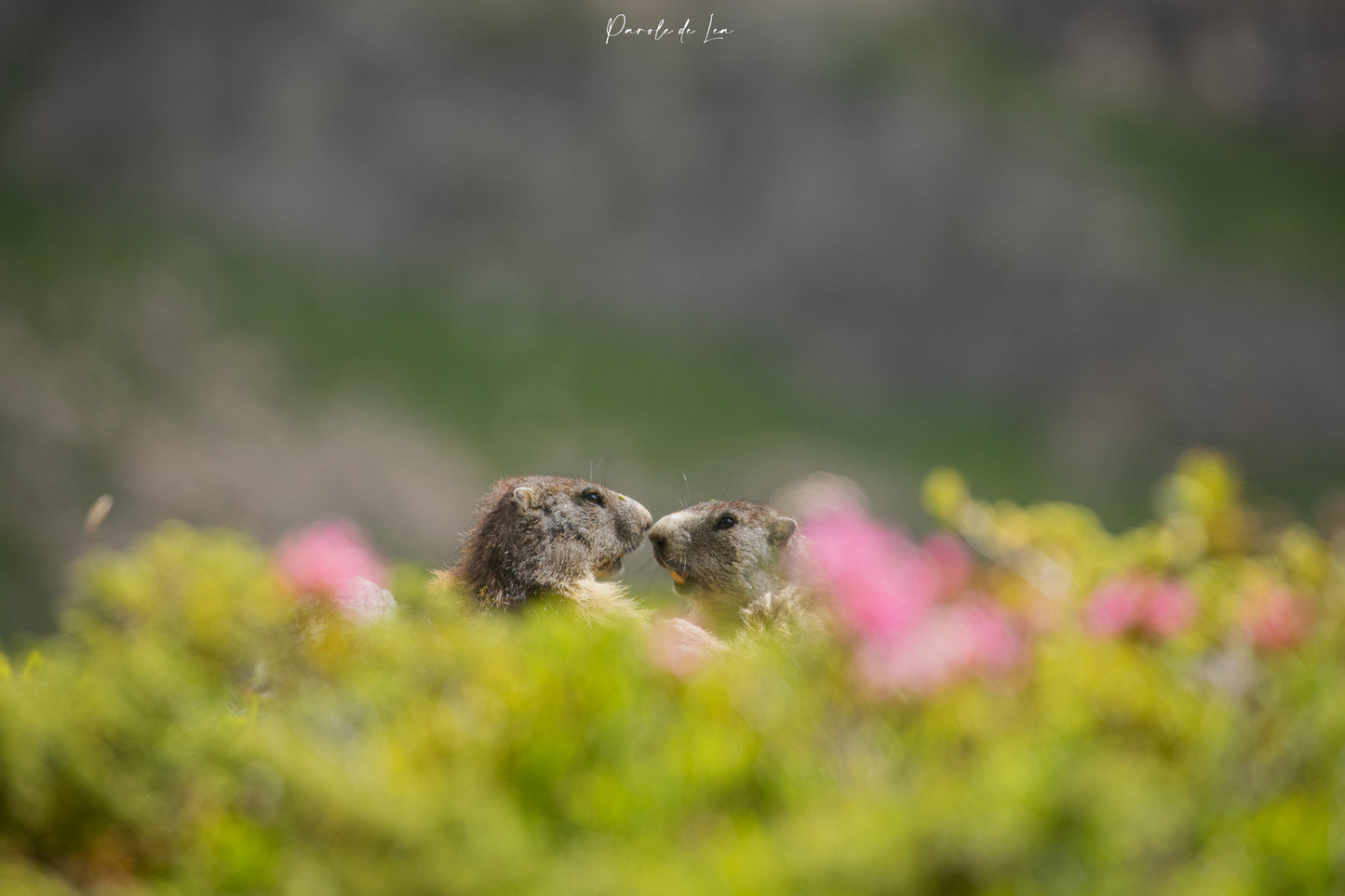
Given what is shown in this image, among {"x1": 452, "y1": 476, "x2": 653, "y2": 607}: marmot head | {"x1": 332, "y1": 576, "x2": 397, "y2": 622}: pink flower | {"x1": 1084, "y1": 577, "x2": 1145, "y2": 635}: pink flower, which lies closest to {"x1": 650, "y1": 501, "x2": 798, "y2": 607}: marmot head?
{"x1": 452, "y1": 476, "x2": 653, "y2": 607}: marmot head

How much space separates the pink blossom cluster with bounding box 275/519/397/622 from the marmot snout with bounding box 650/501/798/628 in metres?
1.01

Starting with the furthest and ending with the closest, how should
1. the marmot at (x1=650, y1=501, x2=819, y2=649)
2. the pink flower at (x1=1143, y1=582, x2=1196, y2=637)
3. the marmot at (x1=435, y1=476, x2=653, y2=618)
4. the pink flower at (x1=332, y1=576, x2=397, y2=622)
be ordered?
the marmot at (x1=650, y1=501, x2=819, y2=649) → the marmot at (x1=435, y1=476, x2=653, y2=618) → the pink flower at (x1=332, y1=576, x2=397, y2=622) → the pink flower at (x1=1143, y1=582, x2=1196, y2=637)

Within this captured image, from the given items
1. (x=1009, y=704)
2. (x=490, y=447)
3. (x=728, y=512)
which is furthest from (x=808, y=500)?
(x=490, y=447)

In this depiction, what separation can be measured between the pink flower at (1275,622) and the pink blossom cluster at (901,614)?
39 centimetres

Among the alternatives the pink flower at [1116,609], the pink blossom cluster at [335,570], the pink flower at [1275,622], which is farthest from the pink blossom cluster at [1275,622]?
the pink blossom cluster at [335,570]

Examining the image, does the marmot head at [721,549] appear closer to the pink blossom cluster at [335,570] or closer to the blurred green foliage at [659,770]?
the pink blossom cluster at [335,570]

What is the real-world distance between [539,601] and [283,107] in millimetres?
12136

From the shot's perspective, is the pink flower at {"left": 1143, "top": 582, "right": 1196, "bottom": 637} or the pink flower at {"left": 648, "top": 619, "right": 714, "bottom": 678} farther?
the pink flower at {"left": 1143, "top": 582, "right": 1196, "bottom": 637}

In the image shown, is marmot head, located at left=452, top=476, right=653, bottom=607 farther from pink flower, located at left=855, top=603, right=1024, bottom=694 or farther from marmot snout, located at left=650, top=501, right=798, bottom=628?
pink flower, located at left=855, top=603, right=1024, bottom=694

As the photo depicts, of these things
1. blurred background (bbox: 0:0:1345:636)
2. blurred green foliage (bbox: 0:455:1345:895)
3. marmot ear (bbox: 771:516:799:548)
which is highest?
blurred background (bbox: 0:0:1345:636)

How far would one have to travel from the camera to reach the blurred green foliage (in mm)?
1076

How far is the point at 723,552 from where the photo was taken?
317 centimetres

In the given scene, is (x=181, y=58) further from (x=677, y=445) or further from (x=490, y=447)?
(x=677, y=445)

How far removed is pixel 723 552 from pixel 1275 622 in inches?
69.2
